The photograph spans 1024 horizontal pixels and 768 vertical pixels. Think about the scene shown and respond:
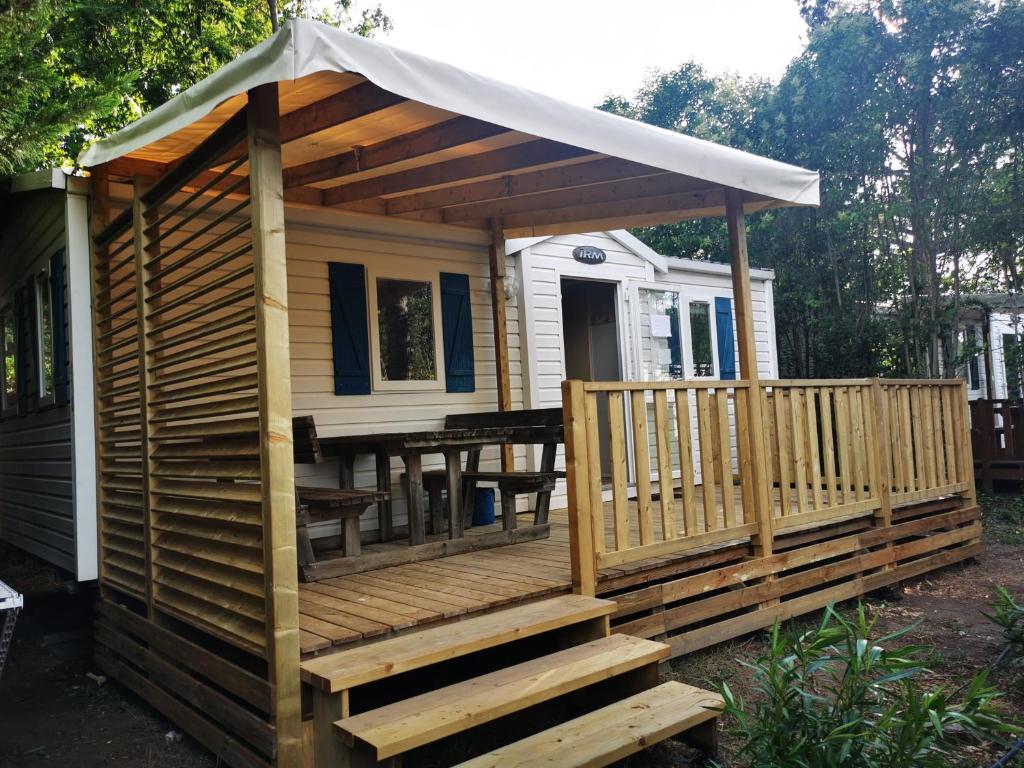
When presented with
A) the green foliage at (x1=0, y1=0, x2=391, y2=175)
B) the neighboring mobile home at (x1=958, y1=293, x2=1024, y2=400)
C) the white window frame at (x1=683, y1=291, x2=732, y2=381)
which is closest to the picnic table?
the white window frame at (x1=683, y1=291, x2=732, y2=381)

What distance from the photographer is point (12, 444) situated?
6637 millimetres

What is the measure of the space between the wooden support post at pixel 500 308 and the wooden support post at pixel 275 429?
3580 millimetres

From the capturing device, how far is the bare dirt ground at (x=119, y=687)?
350cm

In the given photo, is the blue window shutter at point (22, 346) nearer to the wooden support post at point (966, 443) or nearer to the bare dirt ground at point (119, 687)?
the bare dirt ground at point (119, 687)

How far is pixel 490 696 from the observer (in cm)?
290

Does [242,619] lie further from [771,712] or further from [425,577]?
[771,712]

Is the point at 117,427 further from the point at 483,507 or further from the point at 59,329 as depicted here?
the point at 483,507

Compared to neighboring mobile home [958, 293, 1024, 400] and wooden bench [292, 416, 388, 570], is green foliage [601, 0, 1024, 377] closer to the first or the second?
neighboring mobile home [958, 293, 1024, 400]

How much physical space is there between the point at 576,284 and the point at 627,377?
1.60 m

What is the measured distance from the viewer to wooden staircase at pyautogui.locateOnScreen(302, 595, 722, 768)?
2.69 meters

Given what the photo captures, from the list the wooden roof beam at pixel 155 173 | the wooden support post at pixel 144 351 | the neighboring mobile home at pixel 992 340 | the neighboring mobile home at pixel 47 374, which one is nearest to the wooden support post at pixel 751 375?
the wooden roof beam at pixel 155 173

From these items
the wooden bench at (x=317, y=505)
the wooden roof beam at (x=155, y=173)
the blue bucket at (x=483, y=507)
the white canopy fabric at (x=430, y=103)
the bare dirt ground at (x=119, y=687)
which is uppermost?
the wooden roof beam at (x=155, y=173)

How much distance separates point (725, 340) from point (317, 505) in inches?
226

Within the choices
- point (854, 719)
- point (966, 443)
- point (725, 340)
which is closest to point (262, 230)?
point (854, 719)
